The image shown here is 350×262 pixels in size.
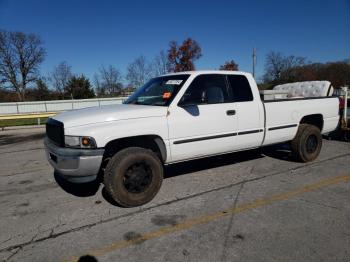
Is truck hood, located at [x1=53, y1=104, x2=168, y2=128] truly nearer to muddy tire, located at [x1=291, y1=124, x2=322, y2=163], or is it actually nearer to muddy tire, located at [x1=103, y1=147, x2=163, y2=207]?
→ muddy tire, located at [x1=103, y1=147, x2=163, y2=207]

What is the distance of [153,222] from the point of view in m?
3.53

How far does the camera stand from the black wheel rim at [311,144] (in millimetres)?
5965

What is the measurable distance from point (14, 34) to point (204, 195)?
56.3 meters

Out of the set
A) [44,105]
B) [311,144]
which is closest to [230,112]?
[311,144]

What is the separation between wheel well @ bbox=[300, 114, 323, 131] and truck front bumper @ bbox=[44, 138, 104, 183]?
4577 mm

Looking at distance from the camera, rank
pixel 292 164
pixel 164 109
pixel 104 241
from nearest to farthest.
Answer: pixel 104 241, pixel 164 109, pixel 292 164

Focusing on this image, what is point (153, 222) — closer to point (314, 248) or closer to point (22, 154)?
point (314, 248)

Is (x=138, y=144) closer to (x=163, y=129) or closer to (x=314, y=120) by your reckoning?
(x=163, y=129)

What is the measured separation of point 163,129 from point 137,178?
2.62ft

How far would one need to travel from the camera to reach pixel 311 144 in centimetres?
604

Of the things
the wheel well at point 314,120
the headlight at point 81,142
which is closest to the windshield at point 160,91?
the headlight at point 81,142

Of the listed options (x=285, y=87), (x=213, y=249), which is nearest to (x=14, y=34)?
(x=285, y=87)

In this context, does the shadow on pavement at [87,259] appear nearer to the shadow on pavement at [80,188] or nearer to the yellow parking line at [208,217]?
the yellow parking line at [208,217]

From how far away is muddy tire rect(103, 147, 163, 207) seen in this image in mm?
3797
